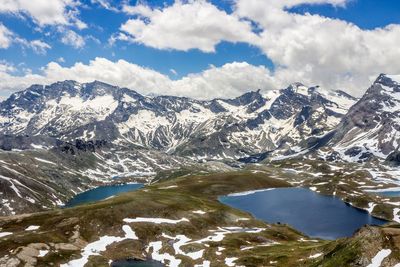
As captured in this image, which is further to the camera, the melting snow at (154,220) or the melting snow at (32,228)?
the melting snow at (154,220)

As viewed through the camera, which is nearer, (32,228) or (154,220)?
(32,228)

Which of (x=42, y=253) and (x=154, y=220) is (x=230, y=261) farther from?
(x=154, y=220)

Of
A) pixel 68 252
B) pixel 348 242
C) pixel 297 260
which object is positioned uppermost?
pixel 348 242

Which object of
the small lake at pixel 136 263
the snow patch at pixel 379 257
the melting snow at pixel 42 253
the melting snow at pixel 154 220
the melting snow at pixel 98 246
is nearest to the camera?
the snow patch at pixel 379 257

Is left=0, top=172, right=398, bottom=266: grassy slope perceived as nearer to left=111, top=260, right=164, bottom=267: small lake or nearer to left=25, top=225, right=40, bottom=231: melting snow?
left=25, top=225, right=40, bottom=231: melting snow

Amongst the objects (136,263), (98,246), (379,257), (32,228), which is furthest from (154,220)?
(379,257)

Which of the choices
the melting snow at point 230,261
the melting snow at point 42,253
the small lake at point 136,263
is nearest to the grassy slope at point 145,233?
the melting snow at point 42,253

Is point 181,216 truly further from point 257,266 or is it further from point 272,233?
point 257,266

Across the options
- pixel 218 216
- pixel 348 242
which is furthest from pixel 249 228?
pixel 348 242

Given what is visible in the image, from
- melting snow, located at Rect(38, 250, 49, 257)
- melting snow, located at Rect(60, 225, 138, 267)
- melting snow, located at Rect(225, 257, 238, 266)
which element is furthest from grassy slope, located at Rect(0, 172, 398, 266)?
melting snow, located at Rect(225, 257, 238, 266)

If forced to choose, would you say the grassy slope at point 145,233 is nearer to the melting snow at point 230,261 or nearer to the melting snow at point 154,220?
the melting snow at point 230,261

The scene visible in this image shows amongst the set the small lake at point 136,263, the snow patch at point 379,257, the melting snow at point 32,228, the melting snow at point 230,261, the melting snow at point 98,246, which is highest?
the snow patch at point 379,257
